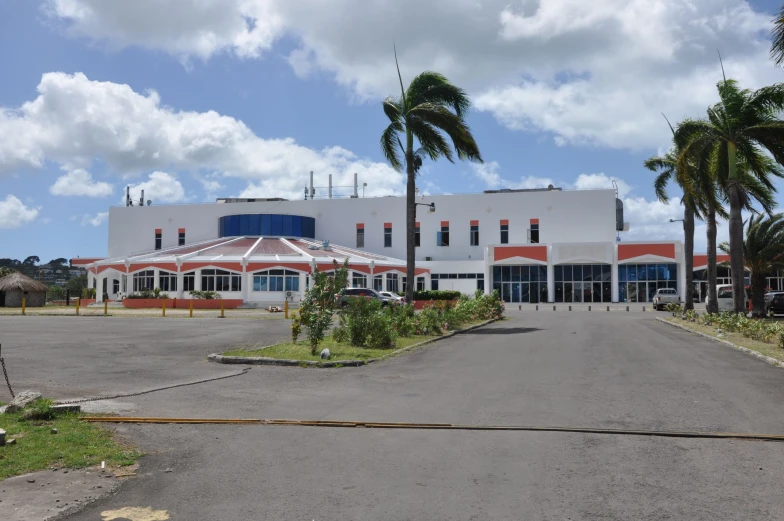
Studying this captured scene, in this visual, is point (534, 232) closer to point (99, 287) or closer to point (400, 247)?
point (400, 247)

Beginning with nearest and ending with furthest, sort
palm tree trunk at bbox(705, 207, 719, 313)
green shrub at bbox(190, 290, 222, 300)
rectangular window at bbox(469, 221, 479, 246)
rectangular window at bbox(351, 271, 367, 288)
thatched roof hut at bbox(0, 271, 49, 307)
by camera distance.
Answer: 1. palm tree trunk at bbox(705, 207, 719, 313)
2. green shrub at bbox(190, 290, 222, 300)
3. thatched roof hut at bbox(0, 271, 49, 307)
4. rectangular window at bbox(351, 271, 367, 288)
5. rectangular window at bbox(469, 221, 479, 246)

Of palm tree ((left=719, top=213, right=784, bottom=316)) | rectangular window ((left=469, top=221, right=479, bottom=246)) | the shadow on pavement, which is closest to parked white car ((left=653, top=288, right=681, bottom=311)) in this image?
palm tree ((left=719, top=213, right=784, bottom=316))

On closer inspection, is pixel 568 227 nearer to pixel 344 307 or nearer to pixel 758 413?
pixel 344 307

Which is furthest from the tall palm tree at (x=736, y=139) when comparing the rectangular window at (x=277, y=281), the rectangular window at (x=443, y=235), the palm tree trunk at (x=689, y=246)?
the rectangular window at (x=443, y=235)

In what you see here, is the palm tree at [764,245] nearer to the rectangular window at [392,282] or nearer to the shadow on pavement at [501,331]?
the shadow on pavement at [501,331]

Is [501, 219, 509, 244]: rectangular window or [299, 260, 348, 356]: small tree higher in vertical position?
[501, 219, 509, 244]: rectangular window

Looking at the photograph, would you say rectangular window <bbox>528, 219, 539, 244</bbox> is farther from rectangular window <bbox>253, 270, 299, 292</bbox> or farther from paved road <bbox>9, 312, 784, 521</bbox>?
paved road <bbox>9, 312, 784, 521</bbox>

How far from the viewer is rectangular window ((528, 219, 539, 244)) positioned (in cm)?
6400

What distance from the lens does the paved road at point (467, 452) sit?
4.91 metres

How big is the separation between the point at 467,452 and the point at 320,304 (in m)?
10.0

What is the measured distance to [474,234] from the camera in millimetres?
65625

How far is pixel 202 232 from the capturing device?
71750 millimetres

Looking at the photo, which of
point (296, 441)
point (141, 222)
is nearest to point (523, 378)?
point (296, 441)

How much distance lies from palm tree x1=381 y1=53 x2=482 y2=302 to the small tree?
27.7 ft
